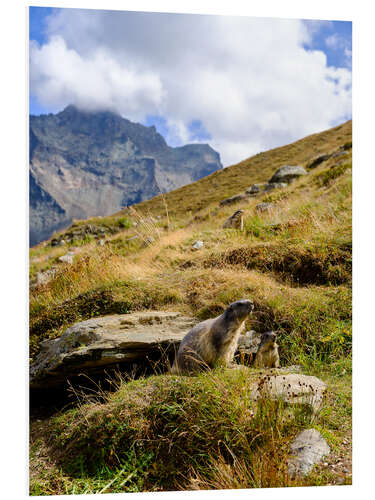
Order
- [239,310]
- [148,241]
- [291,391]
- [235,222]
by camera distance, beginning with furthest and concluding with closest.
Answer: [235,222] < [148,241] < [239,310] < [291,391]

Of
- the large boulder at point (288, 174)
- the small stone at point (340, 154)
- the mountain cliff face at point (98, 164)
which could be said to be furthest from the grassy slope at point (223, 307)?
the small stone at point (340, 154)

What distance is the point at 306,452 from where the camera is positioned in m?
2.68

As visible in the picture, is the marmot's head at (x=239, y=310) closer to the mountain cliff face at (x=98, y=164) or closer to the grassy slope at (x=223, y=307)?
the grassy slope at (x=223, y=307)

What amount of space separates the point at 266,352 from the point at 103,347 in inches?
73.0

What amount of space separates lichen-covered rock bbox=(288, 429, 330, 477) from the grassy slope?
0.25 feet

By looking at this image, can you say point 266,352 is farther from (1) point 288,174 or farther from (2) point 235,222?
(1) point 288,174

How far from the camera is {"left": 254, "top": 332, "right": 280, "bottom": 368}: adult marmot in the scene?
12.9 feet

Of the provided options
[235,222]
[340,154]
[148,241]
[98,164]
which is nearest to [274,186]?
[340,154]

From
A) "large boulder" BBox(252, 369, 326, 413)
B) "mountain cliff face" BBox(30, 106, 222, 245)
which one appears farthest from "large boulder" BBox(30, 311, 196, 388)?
"mountain cliff face" BBox(30, 106, 222, 245)

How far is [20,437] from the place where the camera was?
10.3 ft

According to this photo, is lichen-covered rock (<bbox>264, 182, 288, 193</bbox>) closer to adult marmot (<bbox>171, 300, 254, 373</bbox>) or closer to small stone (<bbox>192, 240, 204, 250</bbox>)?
small stone (<bbox>192, 240, 204, 250</bbox>)

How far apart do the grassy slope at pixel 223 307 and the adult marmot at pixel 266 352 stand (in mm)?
396

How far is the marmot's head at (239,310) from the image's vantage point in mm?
3430
